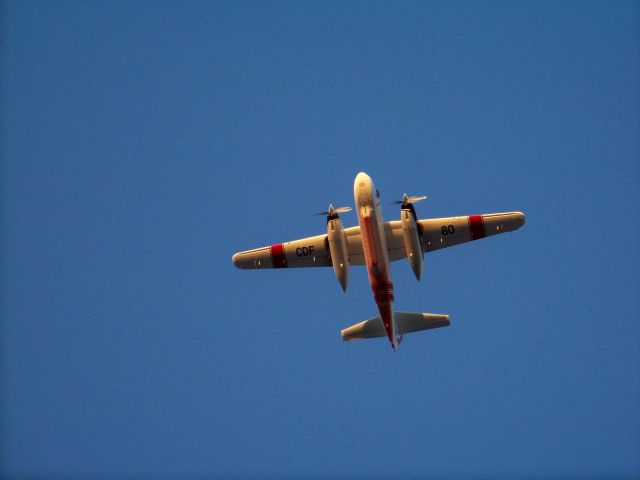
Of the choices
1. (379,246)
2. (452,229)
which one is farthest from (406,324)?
(452,229)

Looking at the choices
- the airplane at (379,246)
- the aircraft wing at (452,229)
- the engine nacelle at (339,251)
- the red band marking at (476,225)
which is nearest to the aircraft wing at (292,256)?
the airplane at (379,246)

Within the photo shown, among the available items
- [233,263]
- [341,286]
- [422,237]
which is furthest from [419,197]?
[233,263]

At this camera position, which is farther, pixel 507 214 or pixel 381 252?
pixel 507 214

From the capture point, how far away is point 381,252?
2445 inches

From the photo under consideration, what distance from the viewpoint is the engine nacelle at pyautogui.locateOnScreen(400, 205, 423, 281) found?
6322 centimetres

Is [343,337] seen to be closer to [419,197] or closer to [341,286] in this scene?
[341,286]

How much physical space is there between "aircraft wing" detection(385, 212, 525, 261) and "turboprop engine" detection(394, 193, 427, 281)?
174cm

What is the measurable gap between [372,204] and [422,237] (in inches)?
245

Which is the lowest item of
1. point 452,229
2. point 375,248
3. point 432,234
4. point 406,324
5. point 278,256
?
point 406,324

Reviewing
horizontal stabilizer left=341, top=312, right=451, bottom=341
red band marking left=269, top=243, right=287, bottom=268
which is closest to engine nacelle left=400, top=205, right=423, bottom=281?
horizontal stabilizer left=341, top=312, right=451, bottom=341

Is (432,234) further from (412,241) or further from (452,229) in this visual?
(412,241)

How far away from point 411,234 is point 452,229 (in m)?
4.38

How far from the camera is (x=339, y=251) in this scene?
63625mm

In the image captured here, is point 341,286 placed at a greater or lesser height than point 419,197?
lesser
